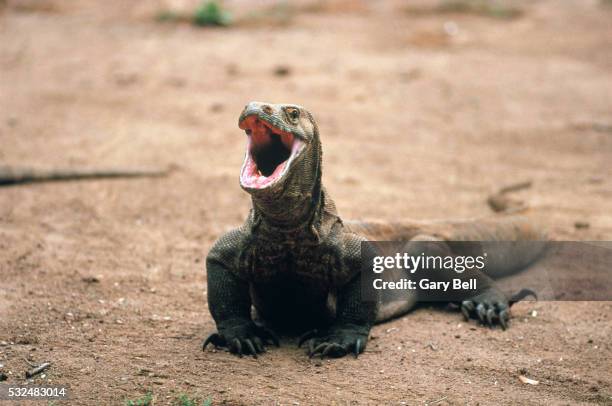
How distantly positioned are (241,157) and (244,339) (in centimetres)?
448

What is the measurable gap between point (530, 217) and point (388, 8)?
34.4ft

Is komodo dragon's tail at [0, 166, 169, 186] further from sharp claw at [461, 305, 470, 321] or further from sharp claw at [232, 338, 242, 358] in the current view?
sharp claw at [232, 338, 242, 358]

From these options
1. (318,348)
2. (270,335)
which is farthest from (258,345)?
(318,348)

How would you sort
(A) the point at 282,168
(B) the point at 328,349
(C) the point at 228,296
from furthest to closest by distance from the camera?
(C) the point at 228,296 → (B) the point at 328,349 → (A) the point at 282,168

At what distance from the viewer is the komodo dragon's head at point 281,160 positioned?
3754 millimetres

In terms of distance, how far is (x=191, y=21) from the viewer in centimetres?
1401

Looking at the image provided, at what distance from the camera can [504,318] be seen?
4.75 m

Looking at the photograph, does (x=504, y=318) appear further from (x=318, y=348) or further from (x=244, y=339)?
(x=244, y=339)

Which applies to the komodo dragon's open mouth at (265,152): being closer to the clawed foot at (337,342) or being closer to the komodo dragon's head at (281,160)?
the komodo dragon's head at (281,160)

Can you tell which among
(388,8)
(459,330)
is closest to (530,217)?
(459,330)

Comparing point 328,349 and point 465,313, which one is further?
point 465,313

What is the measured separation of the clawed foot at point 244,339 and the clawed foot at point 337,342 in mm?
190

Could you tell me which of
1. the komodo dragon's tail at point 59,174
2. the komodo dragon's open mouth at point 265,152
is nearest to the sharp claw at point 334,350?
the komodo dragon's open mouth at point 265,152

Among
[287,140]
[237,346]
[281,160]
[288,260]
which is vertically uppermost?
[287,140]
